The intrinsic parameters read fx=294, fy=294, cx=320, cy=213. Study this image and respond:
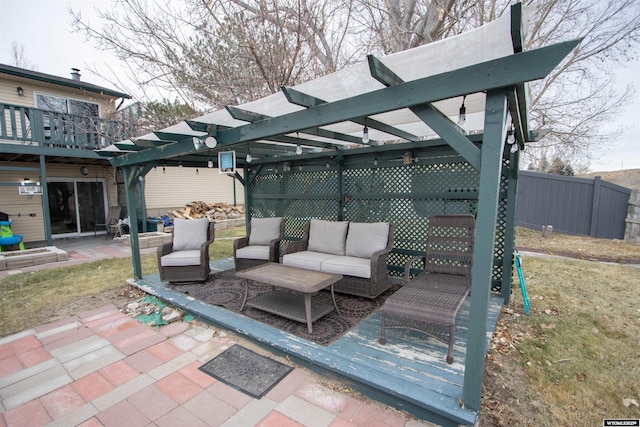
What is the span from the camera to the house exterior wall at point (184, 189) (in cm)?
1120

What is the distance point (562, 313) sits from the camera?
3650mm

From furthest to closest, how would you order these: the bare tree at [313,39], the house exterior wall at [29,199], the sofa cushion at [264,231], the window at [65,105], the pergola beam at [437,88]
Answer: the window at [65,105]
the house exterior wall at [29,199]
the bare tree at [313,39]
the sofa cushion at [264,231]
the pergola beam at [437,88]

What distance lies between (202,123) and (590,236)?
10096 millimetres

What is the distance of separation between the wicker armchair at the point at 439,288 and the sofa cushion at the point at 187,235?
3.37 meters

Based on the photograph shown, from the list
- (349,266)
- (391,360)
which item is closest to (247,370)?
(391,360)

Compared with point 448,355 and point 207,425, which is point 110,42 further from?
point 448,355

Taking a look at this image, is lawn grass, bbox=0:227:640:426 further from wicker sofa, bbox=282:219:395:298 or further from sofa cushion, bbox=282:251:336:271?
sofa cushion, bbox=282:251:336:271

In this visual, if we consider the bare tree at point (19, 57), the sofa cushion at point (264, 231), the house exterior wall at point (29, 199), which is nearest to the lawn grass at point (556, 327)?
the sofa cushion at point (264, 231)

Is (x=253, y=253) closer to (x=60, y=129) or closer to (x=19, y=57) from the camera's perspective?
(x=60, y=129)

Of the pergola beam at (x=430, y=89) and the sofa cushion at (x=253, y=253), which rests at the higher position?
the pergola beam at (x=430, y=89)

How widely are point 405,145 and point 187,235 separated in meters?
3.81

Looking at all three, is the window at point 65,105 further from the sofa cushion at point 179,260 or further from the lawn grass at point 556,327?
the sofa cushion at point 179,260

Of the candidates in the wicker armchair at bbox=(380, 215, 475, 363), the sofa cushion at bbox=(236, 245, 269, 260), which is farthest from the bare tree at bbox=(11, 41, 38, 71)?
the wicker armchair at bbox=(380, 215, 475, 363)

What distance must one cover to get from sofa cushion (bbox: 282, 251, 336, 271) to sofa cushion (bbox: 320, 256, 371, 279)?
0.10 m
